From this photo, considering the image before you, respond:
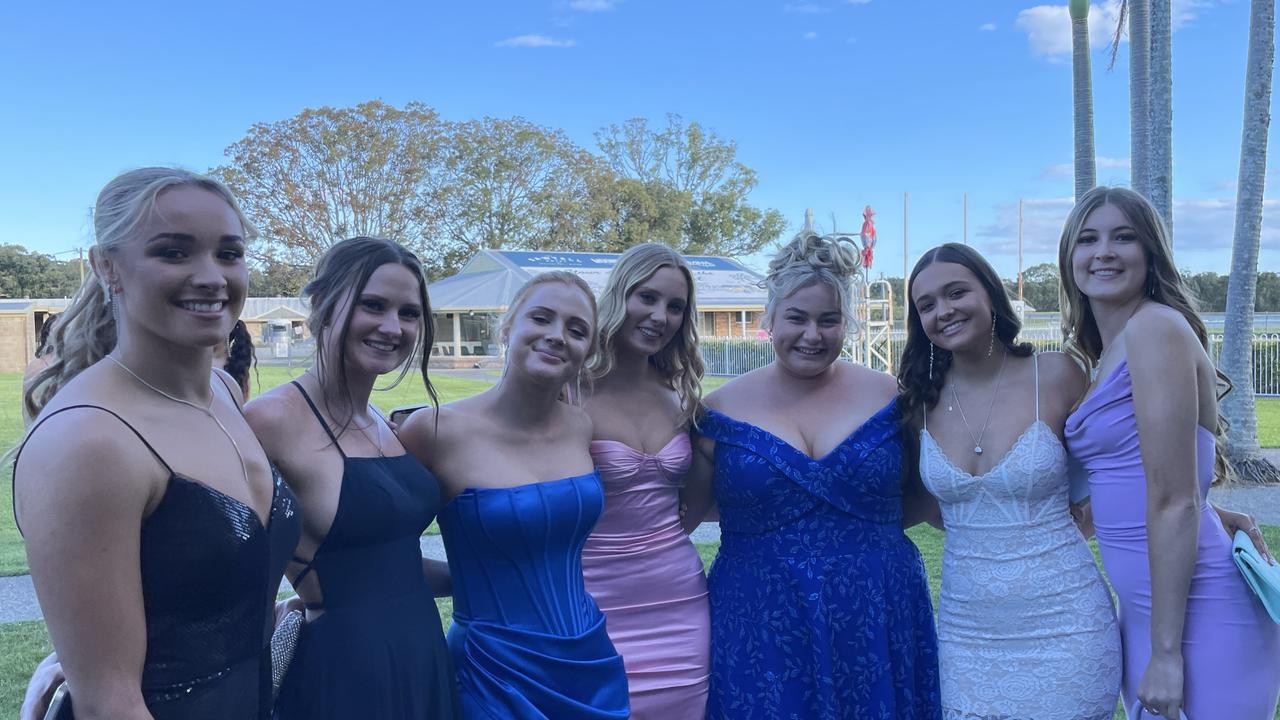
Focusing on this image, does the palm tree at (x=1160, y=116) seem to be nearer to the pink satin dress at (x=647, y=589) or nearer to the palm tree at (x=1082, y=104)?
the palm tree at (x=1082, y=104)

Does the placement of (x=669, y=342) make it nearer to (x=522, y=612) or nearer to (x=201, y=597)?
(x=522, y=612)

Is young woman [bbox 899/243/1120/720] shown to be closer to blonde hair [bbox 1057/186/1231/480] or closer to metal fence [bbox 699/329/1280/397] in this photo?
blonde hair [bbox 1057/186/1231/480]

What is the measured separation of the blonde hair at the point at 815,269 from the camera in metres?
3.56

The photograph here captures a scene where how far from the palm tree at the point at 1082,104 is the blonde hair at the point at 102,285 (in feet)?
35.2

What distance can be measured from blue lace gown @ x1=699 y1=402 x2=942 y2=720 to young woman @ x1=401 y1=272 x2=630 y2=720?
537mm

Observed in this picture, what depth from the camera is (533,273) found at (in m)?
33.0

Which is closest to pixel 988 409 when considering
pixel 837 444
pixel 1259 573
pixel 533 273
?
pixel 837 444

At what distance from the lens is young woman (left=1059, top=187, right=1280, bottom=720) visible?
2848 millimetres

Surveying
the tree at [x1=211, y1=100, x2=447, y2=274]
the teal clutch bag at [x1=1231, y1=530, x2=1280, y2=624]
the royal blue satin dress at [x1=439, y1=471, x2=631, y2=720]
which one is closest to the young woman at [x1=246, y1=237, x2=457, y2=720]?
the royal blue satin dress at [x1=439, y1=471, x2=631, y2=720]

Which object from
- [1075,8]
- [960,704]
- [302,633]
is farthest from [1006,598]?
[1075,8]

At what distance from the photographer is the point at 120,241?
1935mm

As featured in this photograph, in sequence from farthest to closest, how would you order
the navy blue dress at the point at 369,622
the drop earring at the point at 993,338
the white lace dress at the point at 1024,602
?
the drop earring at the point at 993,338 < the white lace dress at the point at 1024,602 < the navy blue dress at the point at 369,622

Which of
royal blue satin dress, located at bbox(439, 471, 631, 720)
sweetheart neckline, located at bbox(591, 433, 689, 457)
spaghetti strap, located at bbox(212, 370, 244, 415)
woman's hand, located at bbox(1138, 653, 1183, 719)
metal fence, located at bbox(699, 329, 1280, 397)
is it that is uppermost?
spaghetti strap, located at bbox(212, 370, 244, 415)

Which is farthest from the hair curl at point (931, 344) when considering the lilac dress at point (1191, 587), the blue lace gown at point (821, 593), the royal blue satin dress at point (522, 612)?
the royal blue satin dress at point (522, 612)
